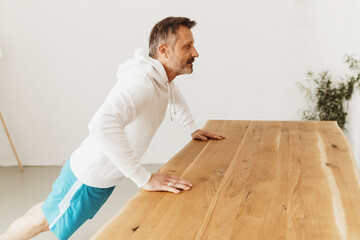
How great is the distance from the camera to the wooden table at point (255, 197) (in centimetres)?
114

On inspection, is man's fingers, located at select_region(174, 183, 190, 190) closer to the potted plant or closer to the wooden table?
the wooden table

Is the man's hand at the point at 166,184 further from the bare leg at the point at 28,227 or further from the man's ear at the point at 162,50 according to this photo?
the bare leg at the point at 28,227

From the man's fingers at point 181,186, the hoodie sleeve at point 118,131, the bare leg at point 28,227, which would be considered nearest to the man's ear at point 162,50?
the hoodie sleeve at point 118,131

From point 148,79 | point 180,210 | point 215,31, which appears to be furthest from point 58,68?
point 180,210

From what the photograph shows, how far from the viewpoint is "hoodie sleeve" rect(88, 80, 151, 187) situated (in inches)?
62.3

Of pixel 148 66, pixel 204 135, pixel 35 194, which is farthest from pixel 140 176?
pixel 35 194

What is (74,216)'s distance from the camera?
205 centimetres

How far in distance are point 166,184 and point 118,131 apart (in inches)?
11.3

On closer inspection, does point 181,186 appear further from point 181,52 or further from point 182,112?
point 182,112

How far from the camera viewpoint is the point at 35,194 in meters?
3.95

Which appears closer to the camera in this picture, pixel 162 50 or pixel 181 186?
pixel 181 186

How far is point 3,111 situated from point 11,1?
1.22m

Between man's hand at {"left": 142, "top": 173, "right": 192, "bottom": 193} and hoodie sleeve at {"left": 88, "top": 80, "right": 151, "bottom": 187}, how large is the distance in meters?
0.04

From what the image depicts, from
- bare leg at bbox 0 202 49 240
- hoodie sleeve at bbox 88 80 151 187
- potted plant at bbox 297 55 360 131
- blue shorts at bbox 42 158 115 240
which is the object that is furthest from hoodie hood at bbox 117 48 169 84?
potted plant at bbox 297 55 360 131
